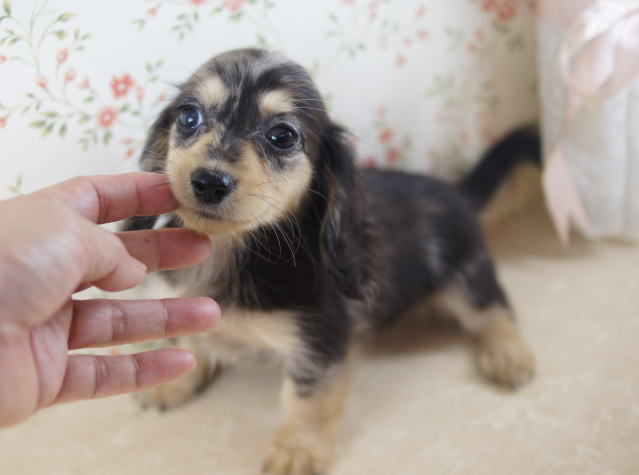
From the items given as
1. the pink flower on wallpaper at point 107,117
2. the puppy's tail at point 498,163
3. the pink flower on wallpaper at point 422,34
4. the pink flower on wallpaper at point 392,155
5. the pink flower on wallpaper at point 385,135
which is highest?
the pink flower on wallpaper at point 107,117

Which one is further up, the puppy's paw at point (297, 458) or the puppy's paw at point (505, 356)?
the puppy's paw at point (297, 458)

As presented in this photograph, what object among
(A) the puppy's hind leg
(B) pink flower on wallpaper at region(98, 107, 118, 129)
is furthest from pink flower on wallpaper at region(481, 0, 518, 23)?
(B) pink flower on wallpaper at region(98, 107, 118, 129)

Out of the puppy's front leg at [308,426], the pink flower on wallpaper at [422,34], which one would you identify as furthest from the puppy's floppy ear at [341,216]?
the pink flower on wallpaper at [422,34]

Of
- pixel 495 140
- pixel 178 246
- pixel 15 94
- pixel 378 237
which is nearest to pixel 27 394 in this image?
pixel 178 246

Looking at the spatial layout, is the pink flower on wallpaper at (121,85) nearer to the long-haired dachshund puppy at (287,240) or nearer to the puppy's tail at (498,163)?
the long-haired dachshund puppy at (287,240)

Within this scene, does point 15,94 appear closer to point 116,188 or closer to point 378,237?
point 116,188

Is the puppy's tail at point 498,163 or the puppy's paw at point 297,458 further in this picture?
the puppy's tail at point 498,163

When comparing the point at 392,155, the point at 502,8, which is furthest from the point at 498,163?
the point at 502,8
